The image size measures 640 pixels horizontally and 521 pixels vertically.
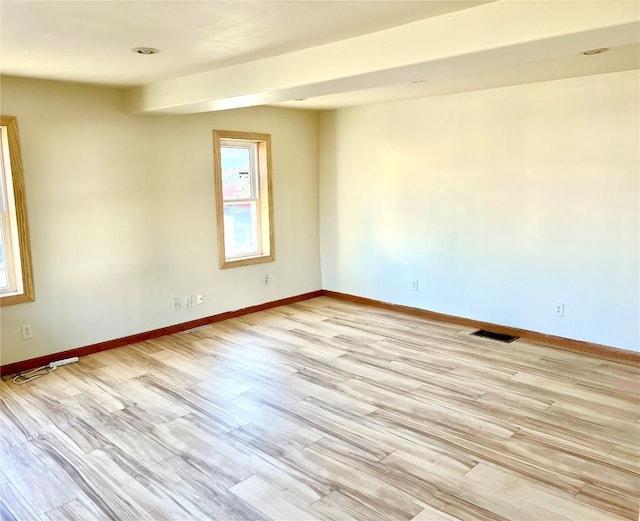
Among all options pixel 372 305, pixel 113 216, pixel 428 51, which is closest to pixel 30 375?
pixel 113 216

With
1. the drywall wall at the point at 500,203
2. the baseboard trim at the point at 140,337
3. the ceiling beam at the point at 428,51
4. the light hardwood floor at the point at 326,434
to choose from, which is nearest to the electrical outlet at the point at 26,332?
the baseboard trim at the point at 140,337

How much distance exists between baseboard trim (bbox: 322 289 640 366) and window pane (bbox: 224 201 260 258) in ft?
5.15

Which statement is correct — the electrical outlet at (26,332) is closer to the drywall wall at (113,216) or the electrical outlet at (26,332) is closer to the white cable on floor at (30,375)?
the drywall wall at (113,216)

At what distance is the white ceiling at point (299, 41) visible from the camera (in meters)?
2.31

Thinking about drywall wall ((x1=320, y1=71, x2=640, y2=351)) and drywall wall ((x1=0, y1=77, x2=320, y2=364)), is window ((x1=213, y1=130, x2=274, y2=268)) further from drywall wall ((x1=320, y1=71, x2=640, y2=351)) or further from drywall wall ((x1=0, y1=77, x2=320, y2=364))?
drywall wall ((x1=320, y1=71, x2=640, y2=351))

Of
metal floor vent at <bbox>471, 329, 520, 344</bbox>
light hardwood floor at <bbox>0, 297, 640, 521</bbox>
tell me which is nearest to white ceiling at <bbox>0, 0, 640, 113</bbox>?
light hardwood floor at <bbox>0, 297, 640, 521</bbox>

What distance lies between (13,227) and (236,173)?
2.37 m

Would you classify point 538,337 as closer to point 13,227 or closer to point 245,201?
point 245,201

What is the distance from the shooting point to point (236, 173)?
575 centimetres

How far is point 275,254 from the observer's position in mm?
6086

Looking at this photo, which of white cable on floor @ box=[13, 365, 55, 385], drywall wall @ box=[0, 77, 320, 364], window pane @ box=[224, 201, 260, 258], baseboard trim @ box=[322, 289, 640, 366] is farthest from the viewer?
window pane @ box=[224, 201, 260, 258]

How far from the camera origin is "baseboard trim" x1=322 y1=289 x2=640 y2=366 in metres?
4.32

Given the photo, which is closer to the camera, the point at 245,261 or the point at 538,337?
the point at 538,337

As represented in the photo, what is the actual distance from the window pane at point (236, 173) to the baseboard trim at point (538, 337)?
201 centimetres
